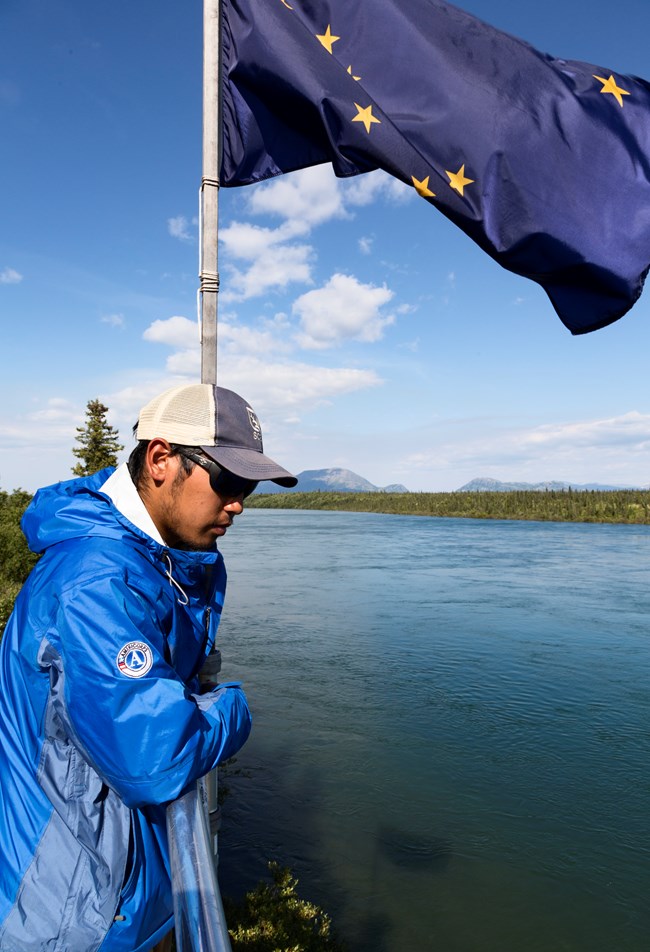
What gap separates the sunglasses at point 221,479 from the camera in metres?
1.97

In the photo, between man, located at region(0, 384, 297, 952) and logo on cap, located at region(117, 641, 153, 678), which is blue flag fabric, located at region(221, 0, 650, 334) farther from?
logo on cap, located at region(117, 641, 153, 678)

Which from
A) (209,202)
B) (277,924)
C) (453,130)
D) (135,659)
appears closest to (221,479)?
(135,659)

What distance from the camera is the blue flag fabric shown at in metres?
3.45

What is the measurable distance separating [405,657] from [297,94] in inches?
436

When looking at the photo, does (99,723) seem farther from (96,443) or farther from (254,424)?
(96,443)

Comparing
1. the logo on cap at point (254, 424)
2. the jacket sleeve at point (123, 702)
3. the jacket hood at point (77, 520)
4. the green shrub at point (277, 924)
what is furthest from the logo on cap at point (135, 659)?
the green shrub at point (277, 924)

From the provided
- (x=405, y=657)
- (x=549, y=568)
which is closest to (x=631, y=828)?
(x=405, y=657)

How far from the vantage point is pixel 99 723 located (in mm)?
1510

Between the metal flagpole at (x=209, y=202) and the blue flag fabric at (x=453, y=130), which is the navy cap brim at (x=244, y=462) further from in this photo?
the blue flag fabric at (x=453, y=130)

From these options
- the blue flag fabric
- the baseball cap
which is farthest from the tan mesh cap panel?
the blue flag fabric

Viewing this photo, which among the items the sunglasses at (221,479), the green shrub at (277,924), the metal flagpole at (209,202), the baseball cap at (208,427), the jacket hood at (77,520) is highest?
the metal flagpole at (209,202)

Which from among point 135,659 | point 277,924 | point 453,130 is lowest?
point 277,924

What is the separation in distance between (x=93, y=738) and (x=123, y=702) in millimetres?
128

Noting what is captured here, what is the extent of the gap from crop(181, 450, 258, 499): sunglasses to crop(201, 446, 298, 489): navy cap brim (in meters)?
0.02
